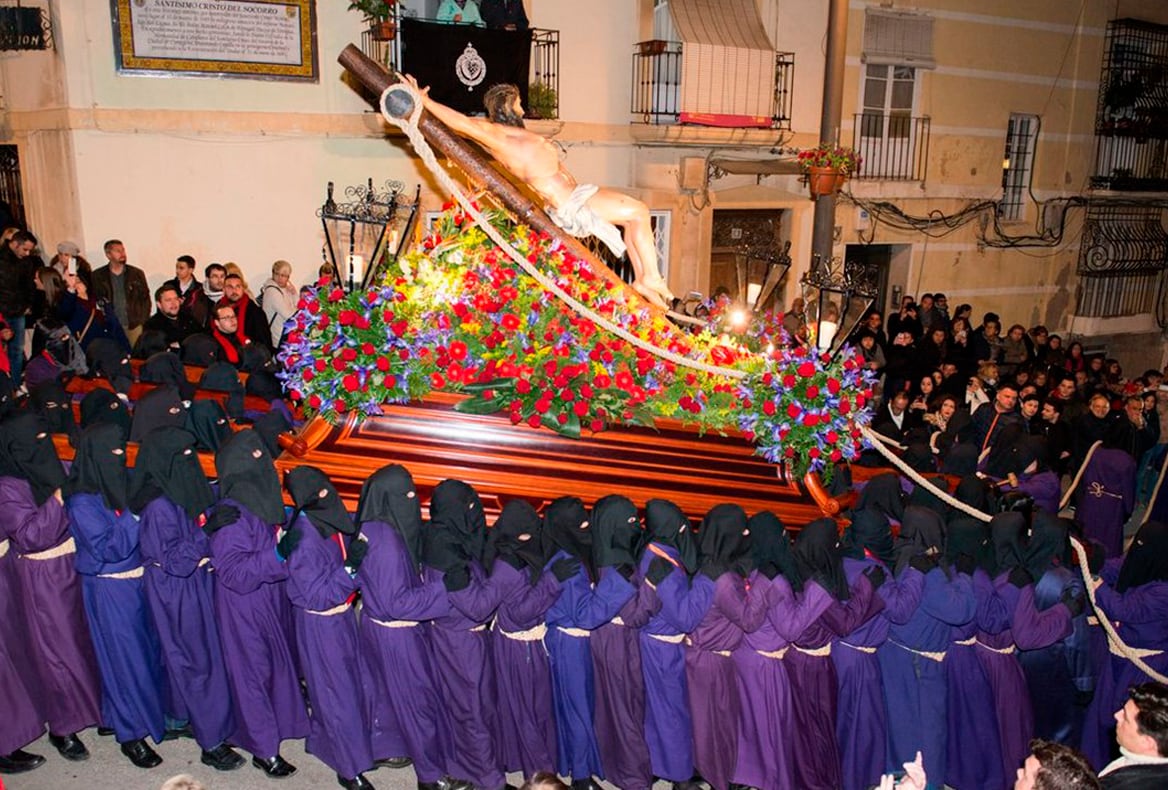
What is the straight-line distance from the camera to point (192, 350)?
26.4ft

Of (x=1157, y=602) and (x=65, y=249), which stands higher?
(x=65, y=249)

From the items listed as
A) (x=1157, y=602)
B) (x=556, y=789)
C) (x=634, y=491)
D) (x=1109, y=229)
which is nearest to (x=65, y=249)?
(x=634, y=491)

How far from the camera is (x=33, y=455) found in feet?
16.5

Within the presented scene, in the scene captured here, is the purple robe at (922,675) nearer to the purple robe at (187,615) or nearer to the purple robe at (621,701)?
the purple robe at (621,701)

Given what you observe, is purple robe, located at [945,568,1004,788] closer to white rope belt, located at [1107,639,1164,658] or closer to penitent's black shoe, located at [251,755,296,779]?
white rope belt, located at [1107,639,1164,658]

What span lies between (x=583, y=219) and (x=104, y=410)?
3.11 meters

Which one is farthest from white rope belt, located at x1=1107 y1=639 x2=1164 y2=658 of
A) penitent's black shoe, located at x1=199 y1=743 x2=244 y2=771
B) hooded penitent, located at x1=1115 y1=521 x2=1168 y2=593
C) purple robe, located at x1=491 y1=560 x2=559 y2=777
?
penitent's black shoe, located at x1=199 y1=743 x2=244 y2=771

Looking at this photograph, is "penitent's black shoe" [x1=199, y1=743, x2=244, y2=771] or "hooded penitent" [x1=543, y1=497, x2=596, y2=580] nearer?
"hooded penitent" [x1=543, y1=497, x2=596, y2=580]

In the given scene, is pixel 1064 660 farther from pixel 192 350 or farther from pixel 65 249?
pixel 65 249

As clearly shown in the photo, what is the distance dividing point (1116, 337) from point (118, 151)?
16.6m

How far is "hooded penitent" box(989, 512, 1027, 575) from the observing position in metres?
5.26

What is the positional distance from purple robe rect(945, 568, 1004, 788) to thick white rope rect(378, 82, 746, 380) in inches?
74.6

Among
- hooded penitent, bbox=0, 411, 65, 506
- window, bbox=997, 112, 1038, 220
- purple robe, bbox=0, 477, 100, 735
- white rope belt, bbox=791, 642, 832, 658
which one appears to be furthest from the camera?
A: window, bbox=997, 112, 1038, 220

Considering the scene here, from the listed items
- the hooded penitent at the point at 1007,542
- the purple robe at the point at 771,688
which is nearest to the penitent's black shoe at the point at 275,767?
the purple robe at the point at 771,688
